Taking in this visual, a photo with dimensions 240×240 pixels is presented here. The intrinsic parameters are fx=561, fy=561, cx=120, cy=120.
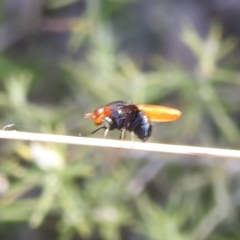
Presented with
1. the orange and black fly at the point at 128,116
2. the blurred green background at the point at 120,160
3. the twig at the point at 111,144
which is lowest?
the blurred green background at the point at 120,160

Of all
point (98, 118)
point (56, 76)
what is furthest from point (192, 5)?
point (98, 118)

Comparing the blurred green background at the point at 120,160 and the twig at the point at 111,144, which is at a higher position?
the twig at the point at 111,144

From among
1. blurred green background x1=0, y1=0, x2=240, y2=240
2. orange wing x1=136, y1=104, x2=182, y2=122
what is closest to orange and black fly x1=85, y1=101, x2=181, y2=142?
orange wing x1=136, y1=104, x2=182, y2=122

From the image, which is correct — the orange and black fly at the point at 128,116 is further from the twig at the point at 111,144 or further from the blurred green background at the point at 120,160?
the blurred green background at the point at 120,160

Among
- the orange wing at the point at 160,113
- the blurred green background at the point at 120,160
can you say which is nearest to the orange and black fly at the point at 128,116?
the orange wing at the point at 160,113

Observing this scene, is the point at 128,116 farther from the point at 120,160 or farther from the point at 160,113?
the point at 120,160

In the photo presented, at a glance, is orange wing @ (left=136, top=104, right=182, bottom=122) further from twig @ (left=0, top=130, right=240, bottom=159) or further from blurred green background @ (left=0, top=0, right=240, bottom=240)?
blurred green background @ (left=0, top=0, right=240, bottom=240)

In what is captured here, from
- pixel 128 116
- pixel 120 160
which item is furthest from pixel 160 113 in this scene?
pixel 120 160

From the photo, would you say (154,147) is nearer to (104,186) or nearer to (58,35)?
(104,186)

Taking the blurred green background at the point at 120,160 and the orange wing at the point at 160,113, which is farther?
the blurred green background at the point at 120,160
